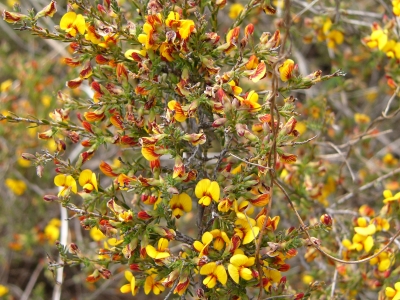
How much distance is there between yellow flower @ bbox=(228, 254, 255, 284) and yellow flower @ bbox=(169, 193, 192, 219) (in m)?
0.23

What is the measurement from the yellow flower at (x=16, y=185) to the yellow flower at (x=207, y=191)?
2.12 metres

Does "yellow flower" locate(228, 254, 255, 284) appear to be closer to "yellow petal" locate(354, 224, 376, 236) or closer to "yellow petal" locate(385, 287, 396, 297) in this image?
→ "yellow petal" locate(385, 287, 396, 297)

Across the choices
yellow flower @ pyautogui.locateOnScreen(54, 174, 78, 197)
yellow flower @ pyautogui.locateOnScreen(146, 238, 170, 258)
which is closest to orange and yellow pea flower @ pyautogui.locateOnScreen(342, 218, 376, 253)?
yellow flower @ pyautogui.locateOnScreen(146, 238, 170, 258)

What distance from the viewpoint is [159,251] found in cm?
153

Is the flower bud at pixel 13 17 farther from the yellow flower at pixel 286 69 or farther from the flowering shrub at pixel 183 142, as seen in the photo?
the yellow flower at pixel 286 69

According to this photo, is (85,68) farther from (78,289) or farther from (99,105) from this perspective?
(78,289)

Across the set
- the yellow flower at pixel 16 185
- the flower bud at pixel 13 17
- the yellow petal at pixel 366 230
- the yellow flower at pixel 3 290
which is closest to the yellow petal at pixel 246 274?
the yellow petal at pixel 366 230

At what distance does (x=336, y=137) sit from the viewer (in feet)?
10.6

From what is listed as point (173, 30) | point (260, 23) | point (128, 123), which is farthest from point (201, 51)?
point (260, 23)

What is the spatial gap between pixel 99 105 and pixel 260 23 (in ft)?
7.11

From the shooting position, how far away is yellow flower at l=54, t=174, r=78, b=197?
164 cm

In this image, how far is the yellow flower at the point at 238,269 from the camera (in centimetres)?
145

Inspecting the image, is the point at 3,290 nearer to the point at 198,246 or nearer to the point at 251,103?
the point at 198,246

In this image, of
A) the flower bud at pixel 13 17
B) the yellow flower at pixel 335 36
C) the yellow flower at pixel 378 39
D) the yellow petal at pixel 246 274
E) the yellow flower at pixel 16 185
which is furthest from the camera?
the yellow flower at pixel 16 185
